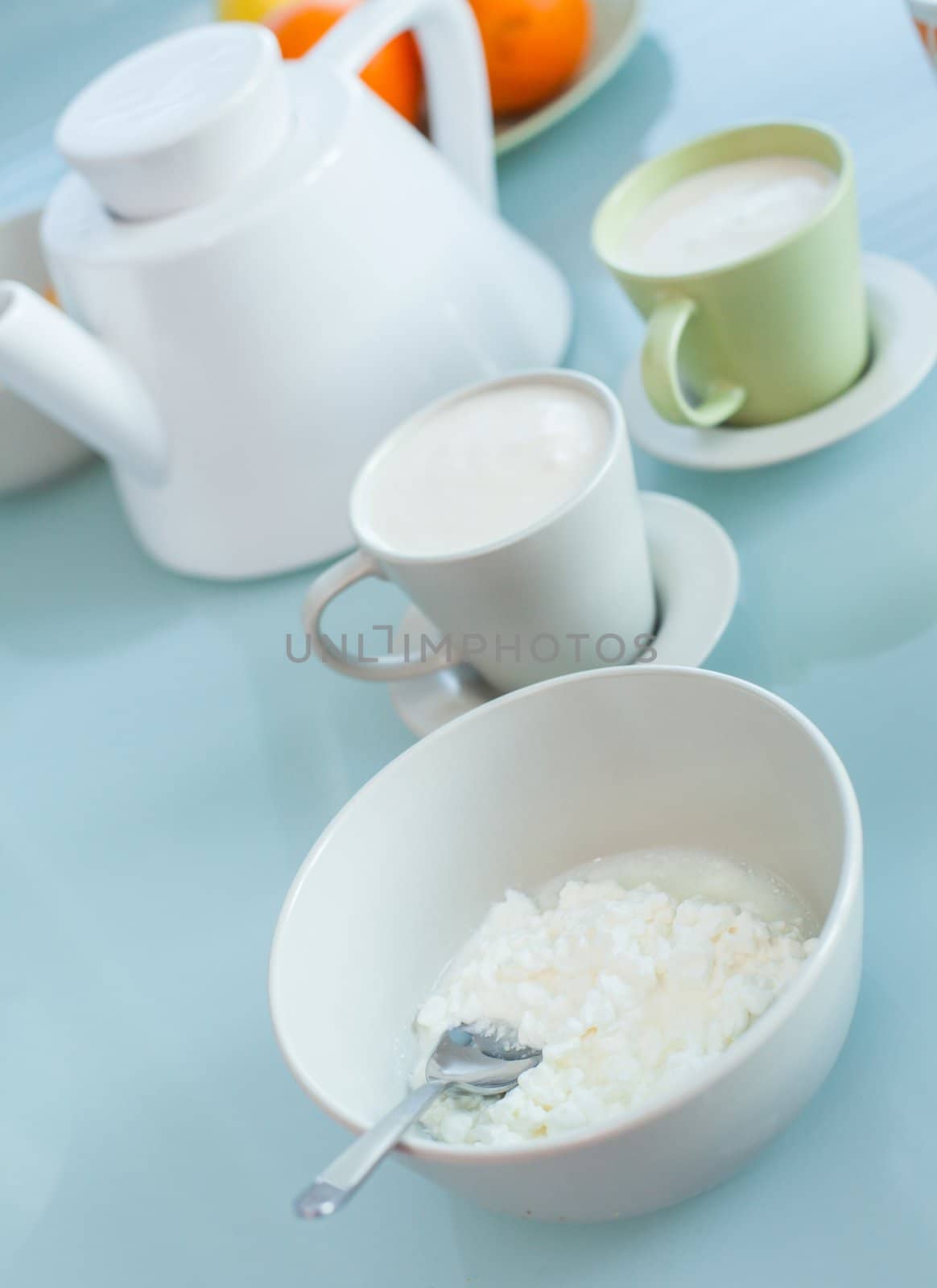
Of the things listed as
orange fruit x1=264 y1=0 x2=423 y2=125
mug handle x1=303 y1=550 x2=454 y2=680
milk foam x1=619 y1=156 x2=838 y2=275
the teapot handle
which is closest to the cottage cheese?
mug handle x1=303 y1=550 x2=454 y2=680

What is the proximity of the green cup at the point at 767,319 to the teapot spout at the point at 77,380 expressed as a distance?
0.72 feet

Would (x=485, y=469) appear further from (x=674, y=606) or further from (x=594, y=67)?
(x=594, y=67)

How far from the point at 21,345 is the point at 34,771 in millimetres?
191

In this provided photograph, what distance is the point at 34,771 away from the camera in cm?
61

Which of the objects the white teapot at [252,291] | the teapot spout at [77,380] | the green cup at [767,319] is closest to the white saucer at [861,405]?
the green cup at [767,319]

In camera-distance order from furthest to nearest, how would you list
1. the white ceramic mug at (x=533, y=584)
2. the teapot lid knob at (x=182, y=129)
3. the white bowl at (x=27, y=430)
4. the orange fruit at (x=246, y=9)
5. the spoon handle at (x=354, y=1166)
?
the orange fruit at (x=246, y=9), the white bowl at (x=27, y=430), the teapot lid knob at (x=182, y=129), the white ceramic mug at (x=533, y=584), the spoon handle at (x=354, y=1166)

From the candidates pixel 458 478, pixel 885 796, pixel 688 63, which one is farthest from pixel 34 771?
pixel 688 63

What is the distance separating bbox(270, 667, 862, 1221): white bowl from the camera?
0.30 metres

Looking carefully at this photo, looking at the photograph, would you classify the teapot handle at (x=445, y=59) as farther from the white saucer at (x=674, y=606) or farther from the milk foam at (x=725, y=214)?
the white saucer at (x=674, y=606)

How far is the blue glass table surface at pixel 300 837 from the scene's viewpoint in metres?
0.35

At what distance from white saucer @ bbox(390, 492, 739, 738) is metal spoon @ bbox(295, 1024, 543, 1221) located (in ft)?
0.51

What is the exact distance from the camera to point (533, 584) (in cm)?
46

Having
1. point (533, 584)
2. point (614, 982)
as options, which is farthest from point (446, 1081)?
point (533, 584)

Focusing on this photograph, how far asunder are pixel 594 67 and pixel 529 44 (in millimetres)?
69
